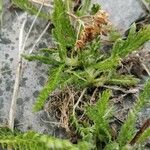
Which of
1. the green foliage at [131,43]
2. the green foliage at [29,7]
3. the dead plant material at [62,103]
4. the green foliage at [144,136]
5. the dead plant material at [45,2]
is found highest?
the dead plant material at [45,2]

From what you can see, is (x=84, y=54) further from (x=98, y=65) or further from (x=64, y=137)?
(x=64, y=137)

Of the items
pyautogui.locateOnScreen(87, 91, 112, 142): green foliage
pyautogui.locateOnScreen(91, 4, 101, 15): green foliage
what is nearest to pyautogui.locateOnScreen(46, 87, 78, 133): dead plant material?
pyautogui.locateOnScreen(87, 91, 112, 142): green foliage

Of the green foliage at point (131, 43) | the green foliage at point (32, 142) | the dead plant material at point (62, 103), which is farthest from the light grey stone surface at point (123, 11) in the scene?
the green foliage at point (32, 142)

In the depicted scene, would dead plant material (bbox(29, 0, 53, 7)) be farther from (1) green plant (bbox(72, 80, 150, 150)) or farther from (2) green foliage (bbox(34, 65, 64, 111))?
(1) green plant (bbox(72, 80, 150, 150))

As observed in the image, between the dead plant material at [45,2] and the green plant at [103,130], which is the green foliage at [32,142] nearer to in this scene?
the green plant at [103,130]

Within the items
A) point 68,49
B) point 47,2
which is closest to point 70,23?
point 68,49

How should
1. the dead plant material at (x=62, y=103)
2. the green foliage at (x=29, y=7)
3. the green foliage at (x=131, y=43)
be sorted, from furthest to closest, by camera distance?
the green foliage at (x=29, y=7) → the dead plant material at (x=62, y=103) → the green foliage at (x=131, y=43)

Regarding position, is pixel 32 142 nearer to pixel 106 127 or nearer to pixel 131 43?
pixel 106 127
